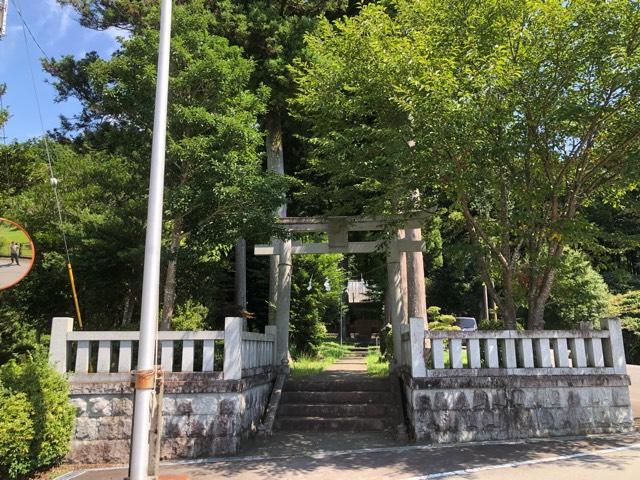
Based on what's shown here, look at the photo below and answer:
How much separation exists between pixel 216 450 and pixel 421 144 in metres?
5.42

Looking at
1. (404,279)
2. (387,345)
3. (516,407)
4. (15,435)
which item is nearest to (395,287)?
(404,279)

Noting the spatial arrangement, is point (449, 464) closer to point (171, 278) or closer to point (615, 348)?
point (615, 348)

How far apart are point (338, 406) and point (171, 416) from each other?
3.30m

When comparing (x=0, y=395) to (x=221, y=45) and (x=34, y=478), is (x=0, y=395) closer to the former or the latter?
(x=34, y=478)

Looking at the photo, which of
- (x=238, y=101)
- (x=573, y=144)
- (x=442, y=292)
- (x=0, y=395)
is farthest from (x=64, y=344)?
(x=442, y=292)

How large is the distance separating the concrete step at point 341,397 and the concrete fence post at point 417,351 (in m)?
2.24

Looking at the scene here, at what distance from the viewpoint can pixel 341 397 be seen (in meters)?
9.73

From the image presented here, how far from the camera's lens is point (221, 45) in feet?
32.3

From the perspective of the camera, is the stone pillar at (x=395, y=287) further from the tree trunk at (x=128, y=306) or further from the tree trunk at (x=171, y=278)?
the tree trunk at (x=128, y=306)

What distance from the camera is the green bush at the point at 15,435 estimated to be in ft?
18.3

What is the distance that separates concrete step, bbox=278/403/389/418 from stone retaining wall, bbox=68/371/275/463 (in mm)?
2188

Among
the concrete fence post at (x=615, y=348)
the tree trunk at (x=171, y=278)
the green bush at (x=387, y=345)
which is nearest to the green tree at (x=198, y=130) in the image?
the tree trunk at (x=171, y=278)

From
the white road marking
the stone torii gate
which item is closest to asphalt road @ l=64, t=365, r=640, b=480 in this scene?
the white road marking

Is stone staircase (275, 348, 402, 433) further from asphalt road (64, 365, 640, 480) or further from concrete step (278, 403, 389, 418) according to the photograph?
asphalt road (64, 365, 640, 480)
